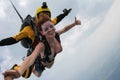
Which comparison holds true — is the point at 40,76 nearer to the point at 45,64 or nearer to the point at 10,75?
the point at 45,64

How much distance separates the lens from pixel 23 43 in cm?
679

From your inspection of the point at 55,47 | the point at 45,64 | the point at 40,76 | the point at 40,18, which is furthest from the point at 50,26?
the point at 40,76

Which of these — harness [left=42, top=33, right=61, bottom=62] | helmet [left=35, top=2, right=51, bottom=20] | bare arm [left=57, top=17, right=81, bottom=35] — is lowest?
bare arm [left=57, top=17, right=81, bottom=35]

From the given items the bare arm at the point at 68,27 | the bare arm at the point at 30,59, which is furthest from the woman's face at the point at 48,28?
the bare arm at the point at 68,27

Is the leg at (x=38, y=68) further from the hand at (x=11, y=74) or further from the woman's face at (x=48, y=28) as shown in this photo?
the hand at (x=11, y=74)

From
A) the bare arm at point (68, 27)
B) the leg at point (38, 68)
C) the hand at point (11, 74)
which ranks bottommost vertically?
the leg at point (38, 68)

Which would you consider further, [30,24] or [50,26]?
[30,24]

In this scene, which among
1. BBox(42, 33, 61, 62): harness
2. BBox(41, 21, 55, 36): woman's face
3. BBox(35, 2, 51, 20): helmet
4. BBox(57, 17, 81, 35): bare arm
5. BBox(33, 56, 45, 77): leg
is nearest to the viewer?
BBox(41, 21, 55, 36): woman's face

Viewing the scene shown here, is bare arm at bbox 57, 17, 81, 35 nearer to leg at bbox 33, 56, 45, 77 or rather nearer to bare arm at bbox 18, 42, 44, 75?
leg at bbox 33, 56, 45, 77

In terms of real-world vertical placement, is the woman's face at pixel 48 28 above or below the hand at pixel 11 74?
below

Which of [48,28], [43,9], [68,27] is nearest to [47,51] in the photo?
[48,28]

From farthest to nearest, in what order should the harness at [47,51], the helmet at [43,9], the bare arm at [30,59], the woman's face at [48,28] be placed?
the helmet at [43,9] < the harness at [47,51] < the woman's face at [48,28] < the bare arm at [30,59]

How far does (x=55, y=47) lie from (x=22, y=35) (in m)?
0.74

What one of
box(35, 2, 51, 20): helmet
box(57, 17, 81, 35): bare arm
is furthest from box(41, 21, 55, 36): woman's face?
box(57, 17, 81, 35): bare arm
